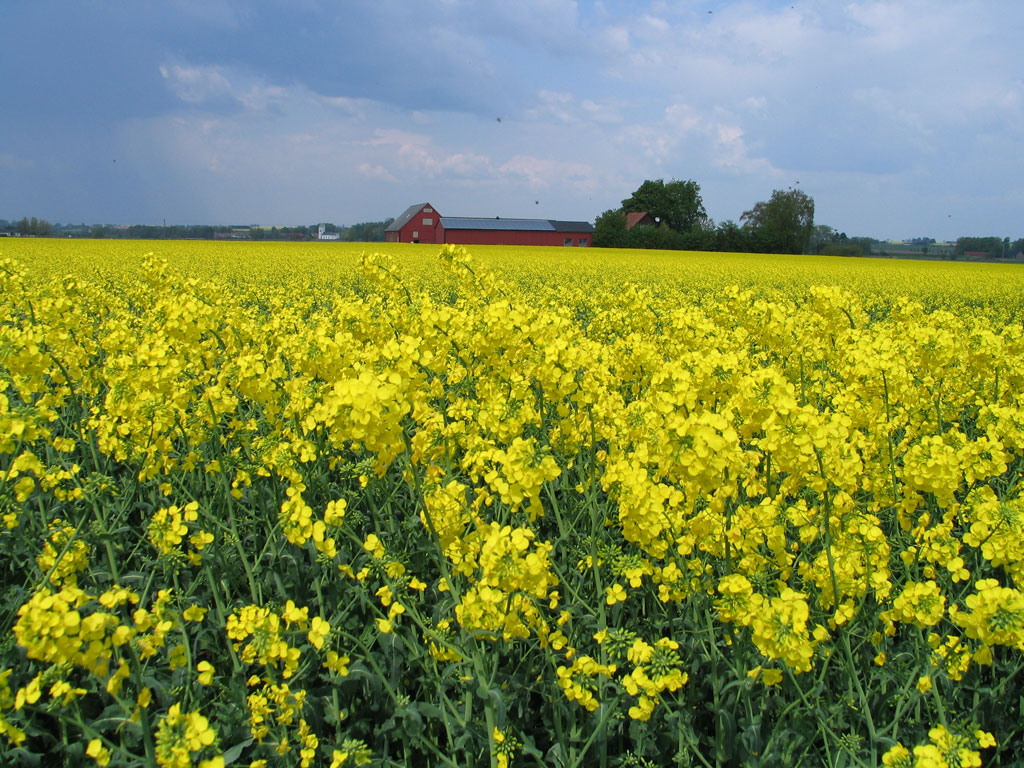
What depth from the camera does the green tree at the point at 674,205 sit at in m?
91.4

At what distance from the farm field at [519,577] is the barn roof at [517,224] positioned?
225 feet

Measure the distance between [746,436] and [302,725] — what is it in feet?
8.45

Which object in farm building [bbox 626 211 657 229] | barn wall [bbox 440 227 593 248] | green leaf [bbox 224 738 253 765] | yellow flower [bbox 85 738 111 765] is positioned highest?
farm building [bbox 626 211 657 229]

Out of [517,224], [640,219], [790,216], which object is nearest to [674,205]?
[640,219]

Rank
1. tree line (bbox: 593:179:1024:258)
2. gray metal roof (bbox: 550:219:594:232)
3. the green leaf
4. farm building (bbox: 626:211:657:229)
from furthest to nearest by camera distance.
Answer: farm building (bbox: 626:211:657:229) < gray metal roof (bbox: 550:219:594:232) < tree line (bbox: 593:179:1024:258) < the green leaf

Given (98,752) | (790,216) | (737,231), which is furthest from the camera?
(790,216)

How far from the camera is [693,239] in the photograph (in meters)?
66.8

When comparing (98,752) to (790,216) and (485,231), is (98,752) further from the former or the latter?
(790,216)

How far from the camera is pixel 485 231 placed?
69.3 m

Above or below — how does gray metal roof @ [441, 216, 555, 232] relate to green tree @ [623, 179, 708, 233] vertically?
below

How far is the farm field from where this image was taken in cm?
220

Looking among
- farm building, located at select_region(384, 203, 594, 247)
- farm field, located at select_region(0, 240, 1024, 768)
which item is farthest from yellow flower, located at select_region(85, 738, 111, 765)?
farm building, located at select_region(384, 203, 594, 247)

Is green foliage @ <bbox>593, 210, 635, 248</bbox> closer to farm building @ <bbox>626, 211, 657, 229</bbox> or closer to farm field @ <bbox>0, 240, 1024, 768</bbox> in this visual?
farm building @ <bbox>626, 211, 657, 229</bbox>

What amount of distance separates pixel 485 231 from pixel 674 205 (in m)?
37.0
